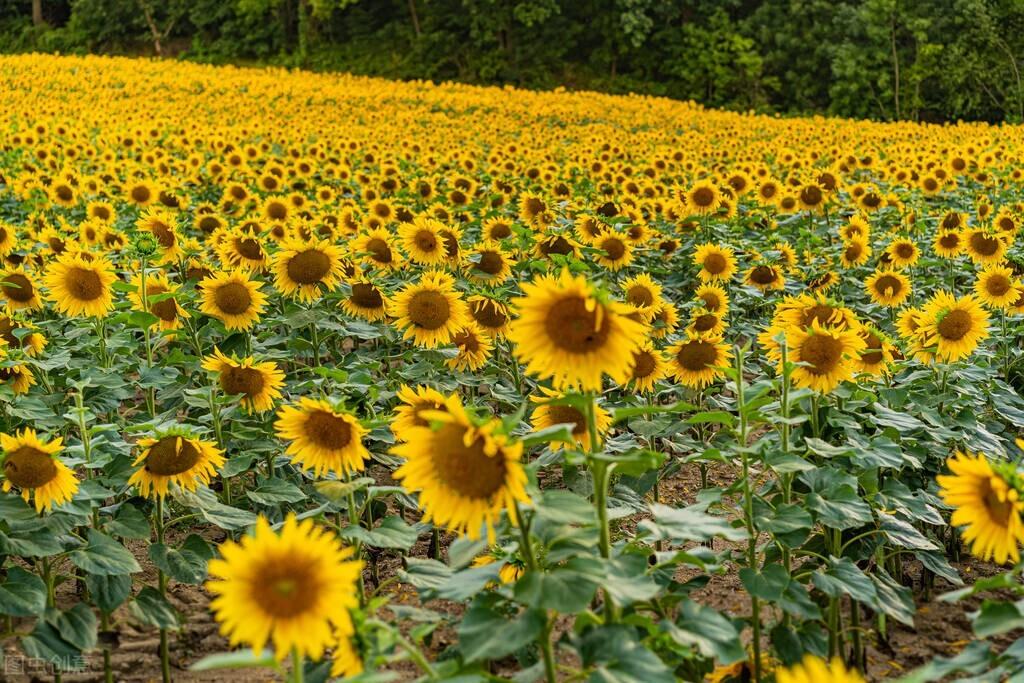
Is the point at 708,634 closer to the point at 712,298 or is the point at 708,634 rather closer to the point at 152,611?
the point at 152,611

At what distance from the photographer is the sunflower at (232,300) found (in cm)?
372

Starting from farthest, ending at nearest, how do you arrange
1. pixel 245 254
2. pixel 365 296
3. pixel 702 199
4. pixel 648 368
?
1. pixel 702 199
2. pixel 245 254
3. pixel 365 296
4. pixel 648 368

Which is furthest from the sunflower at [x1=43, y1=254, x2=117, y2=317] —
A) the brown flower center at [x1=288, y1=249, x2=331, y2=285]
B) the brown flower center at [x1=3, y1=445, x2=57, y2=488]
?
the brown flower center at [x1=3, y1=445, x2=57, y2=488]

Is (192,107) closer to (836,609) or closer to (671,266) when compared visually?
(671,266)

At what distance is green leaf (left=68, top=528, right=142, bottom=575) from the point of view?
2.38m

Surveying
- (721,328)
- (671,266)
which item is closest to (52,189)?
(671,266)

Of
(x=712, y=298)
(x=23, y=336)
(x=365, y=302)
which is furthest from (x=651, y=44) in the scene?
(x=23, y=336)

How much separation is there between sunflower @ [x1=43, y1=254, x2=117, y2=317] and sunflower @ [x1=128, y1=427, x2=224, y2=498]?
1277 millimetres

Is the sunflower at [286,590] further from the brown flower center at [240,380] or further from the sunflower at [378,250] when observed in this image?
the sunflower at [378,250]

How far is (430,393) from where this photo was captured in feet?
7.82

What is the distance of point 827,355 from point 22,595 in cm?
216

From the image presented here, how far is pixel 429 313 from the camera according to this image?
140 inches

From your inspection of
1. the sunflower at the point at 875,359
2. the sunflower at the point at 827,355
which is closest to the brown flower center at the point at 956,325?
the sunflower at the point at 875,359

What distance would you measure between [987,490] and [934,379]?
5.45 feet
